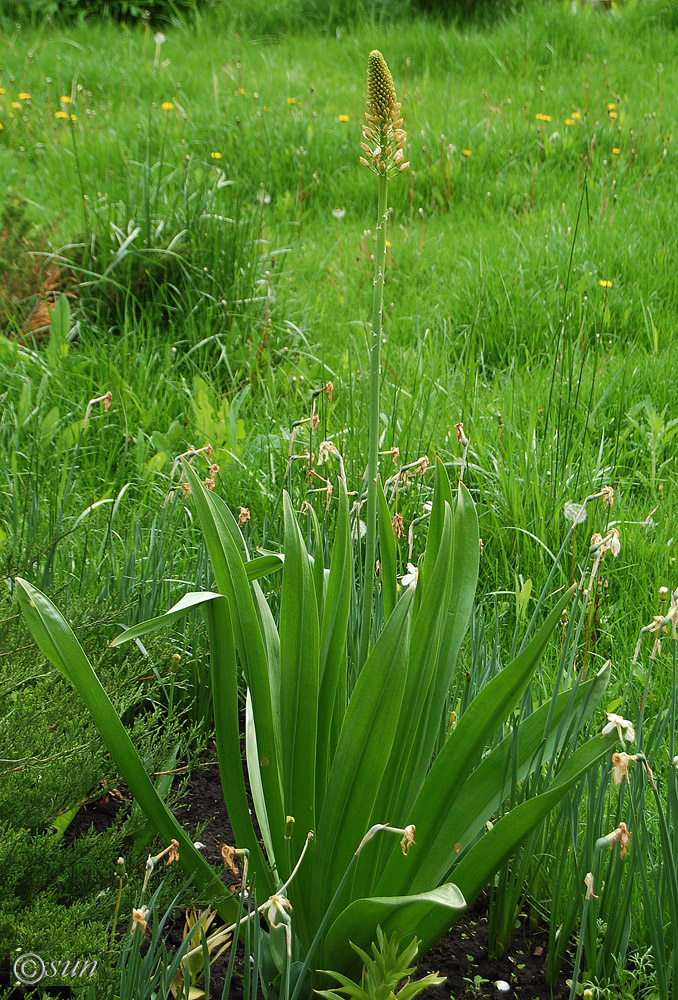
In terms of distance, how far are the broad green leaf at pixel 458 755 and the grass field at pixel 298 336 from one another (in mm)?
197

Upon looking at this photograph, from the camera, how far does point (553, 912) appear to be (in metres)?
1.36

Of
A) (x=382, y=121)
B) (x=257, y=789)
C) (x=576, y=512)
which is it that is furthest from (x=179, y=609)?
(x=576, y=512)

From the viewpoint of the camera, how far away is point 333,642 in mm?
1292

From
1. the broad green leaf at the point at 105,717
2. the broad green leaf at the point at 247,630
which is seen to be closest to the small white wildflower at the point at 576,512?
the broad green leaf at the point at 247,630

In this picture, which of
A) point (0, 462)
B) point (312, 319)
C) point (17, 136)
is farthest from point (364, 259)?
point (17, 136)

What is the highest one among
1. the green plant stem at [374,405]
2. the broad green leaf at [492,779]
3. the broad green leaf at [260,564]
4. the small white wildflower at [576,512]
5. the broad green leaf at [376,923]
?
the green plant stem at [374,405]

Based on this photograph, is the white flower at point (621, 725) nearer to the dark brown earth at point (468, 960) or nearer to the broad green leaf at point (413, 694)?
the broad green leaf at point (413, 694)

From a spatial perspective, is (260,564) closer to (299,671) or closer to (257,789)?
(299,671)

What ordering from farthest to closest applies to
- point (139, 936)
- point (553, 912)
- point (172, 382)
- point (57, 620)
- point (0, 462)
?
point (172, 382) < point (0, 462) < point (553, 912) < point (57, 620) < point (139, 936)

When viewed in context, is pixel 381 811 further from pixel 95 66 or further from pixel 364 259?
pixel 95 66

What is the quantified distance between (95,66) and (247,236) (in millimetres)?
3475

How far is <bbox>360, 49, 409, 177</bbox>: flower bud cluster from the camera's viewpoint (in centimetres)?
101

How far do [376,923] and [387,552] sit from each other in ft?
1.66

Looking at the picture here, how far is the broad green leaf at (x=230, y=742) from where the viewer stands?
1256mm
